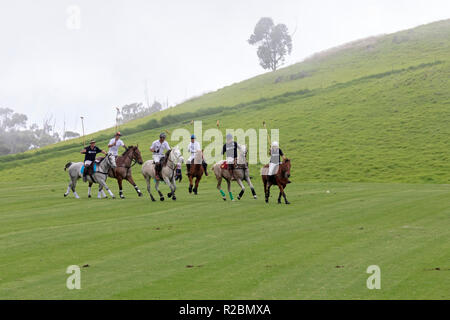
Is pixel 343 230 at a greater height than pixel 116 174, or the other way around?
pixel 116 174

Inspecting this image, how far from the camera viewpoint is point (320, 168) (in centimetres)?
5472

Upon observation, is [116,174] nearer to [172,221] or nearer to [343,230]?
[172,221]

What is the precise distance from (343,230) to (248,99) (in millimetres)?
87551

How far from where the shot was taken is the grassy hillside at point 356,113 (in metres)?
54.8

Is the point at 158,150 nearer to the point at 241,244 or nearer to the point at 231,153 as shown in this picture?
the point at 231,153

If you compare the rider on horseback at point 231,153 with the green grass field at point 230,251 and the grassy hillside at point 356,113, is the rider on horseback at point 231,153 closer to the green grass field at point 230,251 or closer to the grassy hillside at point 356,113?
the green grass field at point 230,251

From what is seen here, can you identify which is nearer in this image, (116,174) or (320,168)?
(116,174)

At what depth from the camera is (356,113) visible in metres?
73.6

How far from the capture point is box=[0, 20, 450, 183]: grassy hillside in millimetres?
54781
